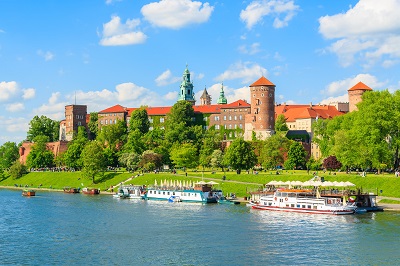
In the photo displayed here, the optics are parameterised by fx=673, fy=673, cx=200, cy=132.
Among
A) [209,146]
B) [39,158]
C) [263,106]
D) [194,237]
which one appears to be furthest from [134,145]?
[194,237]

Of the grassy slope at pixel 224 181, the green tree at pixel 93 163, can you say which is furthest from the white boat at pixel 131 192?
the green tree at pixel 93 163

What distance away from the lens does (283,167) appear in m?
111

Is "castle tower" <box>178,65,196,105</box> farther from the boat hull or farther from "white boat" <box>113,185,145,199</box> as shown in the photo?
the boat hull

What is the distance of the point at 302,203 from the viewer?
67.0m

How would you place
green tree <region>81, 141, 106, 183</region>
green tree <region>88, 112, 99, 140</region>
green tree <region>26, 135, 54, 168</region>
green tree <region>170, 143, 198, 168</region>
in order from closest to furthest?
1. green tree <region>81, 141, 106, 183</region>
2. green tree <region>170, 143, 198, 168</region>
3. green tree <region>26, 135, 54, 168</region>
4. green tree <region>88, 112, 99, 140</region>

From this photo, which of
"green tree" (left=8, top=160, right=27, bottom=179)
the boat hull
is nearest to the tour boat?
the boat hull

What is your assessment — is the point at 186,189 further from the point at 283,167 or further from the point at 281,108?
the point at 281,108

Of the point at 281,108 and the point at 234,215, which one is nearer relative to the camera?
the point at 234,215

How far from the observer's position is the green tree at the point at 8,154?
14850 cm

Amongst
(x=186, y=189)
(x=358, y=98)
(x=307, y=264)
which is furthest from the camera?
(x=358, y=98)

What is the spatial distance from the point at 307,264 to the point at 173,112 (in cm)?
A: 10320

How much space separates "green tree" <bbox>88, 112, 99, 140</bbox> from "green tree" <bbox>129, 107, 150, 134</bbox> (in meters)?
14.4

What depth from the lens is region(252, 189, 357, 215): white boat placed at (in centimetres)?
6481

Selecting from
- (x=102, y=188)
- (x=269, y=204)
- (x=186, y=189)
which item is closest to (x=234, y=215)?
(x=269, y=204)
